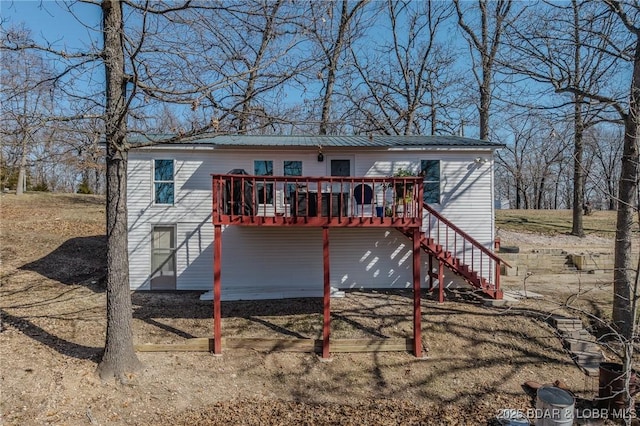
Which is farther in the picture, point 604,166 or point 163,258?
point 604,166

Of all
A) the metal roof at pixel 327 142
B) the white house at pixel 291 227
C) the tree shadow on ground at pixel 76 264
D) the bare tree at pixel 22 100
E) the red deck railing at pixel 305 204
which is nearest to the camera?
the bare tree at pixel 22 100

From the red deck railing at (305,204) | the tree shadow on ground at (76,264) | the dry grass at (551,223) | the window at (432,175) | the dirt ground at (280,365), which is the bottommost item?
the dirt ground at (280,365)

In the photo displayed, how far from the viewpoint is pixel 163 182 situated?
10562 millimetres

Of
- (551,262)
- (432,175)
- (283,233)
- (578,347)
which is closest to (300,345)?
(283,233)

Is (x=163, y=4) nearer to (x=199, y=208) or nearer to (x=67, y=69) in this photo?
(x=67, y=69)

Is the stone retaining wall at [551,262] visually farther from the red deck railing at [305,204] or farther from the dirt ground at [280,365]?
the red deck railing at [305,204]

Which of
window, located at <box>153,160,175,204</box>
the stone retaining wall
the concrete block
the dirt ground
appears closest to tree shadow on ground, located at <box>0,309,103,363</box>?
the dirt ground

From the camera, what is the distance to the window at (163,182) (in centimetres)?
Answer: 1059

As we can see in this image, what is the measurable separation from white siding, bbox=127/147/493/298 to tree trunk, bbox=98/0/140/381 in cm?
435

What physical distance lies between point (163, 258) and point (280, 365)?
5652 mm

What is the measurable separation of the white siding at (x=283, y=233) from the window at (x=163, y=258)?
165 mm

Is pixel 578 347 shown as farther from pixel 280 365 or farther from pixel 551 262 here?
pixel 280 365

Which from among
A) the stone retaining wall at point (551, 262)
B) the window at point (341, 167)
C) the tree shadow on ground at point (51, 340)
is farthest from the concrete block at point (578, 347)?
the tree shadow on ground at point (51, 340)

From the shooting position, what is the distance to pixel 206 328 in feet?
26.3
